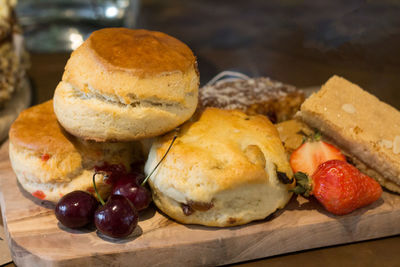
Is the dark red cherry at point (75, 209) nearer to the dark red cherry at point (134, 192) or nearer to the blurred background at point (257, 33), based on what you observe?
the dark red cherry at point (134, 192)

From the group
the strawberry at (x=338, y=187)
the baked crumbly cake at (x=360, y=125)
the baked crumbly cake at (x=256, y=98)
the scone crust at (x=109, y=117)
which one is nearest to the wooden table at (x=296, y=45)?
the strawberry at (x=338, y=187)

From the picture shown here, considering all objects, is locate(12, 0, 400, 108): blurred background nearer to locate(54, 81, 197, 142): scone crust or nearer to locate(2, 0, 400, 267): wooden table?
locate(2, 0, 400, 267): wooden table

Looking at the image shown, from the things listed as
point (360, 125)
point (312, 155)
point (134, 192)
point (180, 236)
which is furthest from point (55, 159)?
point (360, 125)

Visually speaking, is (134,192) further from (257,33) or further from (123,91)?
(257,33)

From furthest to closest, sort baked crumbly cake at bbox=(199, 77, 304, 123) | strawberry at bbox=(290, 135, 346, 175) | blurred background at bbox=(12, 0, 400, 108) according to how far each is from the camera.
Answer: blurred background at bbox=(12, 0, 400, 108) → baked crumbly cake at bbox=(199, 77, 304, 123) → strawberry at bbox=(290, 135, 346, 175)

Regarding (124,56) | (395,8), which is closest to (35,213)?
(124,56)

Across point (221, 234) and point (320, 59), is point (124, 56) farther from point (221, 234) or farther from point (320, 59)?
point (320, 59)

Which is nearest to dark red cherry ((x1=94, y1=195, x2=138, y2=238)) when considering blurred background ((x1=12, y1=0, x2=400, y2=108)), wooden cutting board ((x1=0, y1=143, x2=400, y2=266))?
wooden cutting board ((x1=0, y1=143, x2=400, y2=266))
